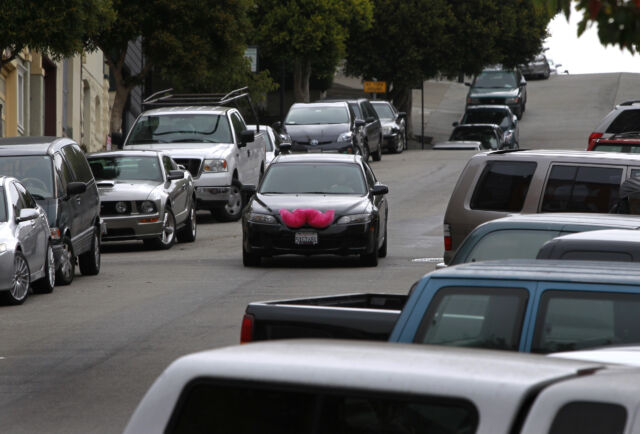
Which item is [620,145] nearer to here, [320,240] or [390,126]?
[320,240]

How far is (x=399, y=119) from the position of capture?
1832 inches

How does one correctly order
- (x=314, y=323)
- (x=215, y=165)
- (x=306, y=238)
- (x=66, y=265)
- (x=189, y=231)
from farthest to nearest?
1. (x=215, y=165)
2. (x=189, y=231)
3. (x=306, y=238)
4. (x=66, y=265)
5. (x=314, y=323)

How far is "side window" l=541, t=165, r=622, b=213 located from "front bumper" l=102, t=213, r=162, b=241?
10.1 meters

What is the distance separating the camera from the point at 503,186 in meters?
13.7

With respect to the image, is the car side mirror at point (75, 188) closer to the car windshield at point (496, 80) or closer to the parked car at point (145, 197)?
the parked car at point (145, 197)

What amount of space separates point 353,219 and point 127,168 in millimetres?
6198

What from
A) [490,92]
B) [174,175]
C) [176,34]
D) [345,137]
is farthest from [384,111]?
[174,175]

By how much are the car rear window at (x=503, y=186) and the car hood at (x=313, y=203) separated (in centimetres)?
537

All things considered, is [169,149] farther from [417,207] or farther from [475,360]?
[475,360]

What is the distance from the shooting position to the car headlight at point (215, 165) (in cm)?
2638

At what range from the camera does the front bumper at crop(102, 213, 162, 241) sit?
2223cm

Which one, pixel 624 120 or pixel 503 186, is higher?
pixel 624 120

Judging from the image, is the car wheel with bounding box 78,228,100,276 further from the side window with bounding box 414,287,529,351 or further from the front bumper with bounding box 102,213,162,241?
the side window with bounding box 414,287,529,351

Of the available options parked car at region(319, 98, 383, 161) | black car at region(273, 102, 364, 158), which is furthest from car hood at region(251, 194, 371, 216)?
parked car at region(319, 98, 383, 161)
